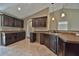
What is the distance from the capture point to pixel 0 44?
A: 7.86 ft

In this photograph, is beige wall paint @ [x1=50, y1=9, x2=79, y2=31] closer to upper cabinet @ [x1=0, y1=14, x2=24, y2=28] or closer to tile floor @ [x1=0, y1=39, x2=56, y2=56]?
tile floor @ [x1=0, y1=39, x2=56, y2=56]

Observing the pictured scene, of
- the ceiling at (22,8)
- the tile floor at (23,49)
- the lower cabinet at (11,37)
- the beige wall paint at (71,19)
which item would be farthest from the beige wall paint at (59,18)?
the tile floor at (23,49)

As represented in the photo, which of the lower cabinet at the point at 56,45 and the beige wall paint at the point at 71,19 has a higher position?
the beige wall paint at the point at 71,19

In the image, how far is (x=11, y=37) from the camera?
2592 millimetres

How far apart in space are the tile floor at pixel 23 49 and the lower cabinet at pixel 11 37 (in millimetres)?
81

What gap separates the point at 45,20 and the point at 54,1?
0.46 m

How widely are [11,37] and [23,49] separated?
35 cm

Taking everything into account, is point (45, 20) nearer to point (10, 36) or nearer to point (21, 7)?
point (21, 7)

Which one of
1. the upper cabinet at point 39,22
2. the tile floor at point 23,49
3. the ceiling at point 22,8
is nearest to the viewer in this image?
the ceiling at point 22,8

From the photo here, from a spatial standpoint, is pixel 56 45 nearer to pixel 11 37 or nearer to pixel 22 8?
pixel 11 37

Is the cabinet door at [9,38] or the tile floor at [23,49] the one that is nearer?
the tile floor at [23,49]

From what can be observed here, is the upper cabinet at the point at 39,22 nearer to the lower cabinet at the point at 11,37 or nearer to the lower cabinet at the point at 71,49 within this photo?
the lower cabinet at the point at 11,37

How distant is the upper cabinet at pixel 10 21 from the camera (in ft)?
7.70

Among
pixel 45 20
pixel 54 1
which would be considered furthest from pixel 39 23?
pixel 54 1
